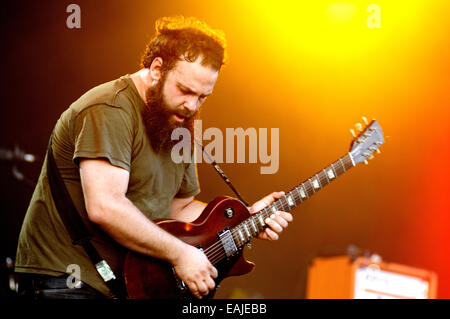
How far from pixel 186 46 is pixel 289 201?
937 millimetres

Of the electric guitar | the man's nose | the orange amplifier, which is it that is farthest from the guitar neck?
the orange amplifier

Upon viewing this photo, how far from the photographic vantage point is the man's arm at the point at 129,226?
199cm

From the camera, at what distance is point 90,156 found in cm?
196

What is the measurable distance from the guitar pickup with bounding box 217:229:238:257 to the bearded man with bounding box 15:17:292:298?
0.54 feet

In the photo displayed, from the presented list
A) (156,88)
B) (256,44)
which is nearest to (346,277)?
(256,44)

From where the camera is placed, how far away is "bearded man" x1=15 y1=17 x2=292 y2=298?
201 centimetres

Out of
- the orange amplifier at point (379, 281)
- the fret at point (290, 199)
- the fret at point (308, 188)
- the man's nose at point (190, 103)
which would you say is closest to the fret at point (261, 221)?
the fret at point (290, 199)

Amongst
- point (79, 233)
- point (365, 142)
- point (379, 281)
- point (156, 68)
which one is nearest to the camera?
point (79, 233)

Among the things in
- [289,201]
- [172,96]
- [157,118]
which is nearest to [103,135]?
[157,118]

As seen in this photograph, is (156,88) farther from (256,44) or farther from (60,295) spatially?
(256,44)

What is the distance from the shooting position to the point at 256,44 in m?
4.04

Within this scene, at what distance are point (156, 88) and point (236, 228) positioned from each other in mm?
755

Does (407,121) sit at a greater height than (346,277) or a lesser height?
greater

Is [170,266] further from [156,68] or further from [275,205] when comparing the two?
[156,68]
